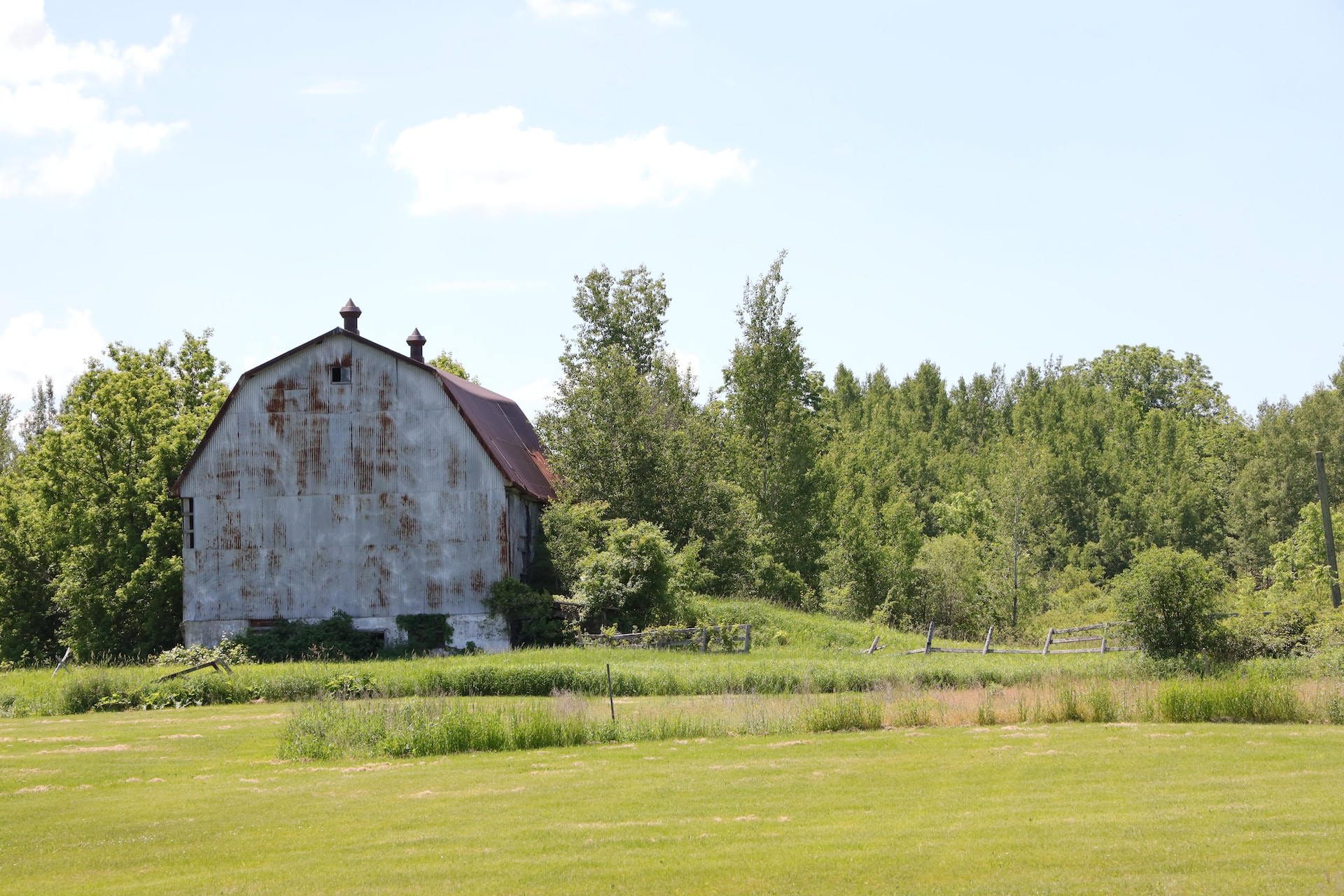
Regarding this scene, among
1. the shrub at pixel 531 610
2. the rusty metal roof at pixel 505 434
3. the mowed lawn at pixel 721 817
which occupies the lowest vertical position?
the mowed lawn at pixel 721 817

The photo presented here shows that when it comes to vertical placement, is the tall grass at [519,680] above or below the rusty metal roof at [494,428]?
below

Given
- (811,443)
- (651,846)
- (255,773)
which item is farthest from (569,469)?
(651,846)

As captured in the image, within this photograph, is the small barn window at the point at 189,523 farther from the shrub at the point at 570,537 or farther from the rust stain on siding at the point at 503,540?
the shrub at the point at 570,537

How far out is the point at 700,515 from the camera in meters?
48.4

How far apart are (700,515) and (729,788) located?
1271 inches

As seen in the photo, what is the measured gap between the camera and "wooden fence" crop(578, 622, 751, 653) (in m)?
36.9

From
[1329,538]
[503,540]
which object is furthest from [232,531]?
[1329,538]

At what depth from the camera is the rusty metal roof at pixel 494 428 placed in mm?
40125

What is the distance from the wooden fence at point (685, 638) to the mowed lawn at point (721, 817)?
50.8 ft

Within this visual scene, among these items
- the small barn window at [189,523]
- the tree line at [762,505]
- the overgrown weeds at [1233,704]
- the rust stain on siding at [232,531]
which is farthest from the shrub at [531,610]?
the overgrown weeds at [1233,704]

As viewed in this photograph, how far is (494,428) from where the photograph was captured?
45.8 metres

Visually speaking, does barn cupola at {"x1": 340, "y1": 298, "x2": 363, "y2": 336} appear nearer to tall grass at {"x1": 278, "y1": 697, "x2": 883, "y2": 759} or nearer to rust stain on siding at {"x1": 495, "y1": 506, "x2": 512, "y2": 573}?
rust stain on siding at {"x1": 495, "y1": 506, "x2": 512, "y2": 573}

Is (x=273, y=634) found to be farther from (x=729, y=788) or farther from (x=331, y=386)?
(x=729, y=788)

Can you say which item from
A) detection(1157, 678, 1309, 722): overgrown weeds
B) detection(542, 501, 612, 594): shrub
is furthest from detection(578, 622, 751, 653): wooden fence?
detection(1157, 678, 1309, 722): overgrown weeds
